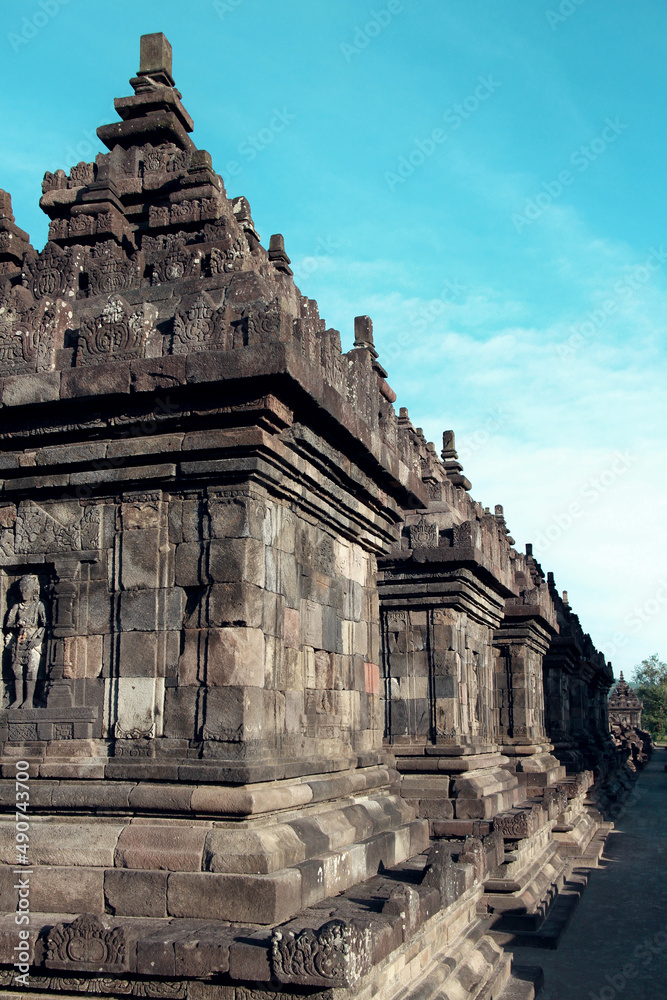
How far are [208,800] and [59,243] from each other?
470 centimetres

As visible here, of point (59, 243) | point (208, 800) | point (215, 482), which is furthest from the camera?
point (59, 243)

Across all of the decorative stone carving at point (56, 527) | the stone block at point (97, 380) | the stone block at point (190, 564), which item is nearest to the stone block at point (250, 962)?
the stone block at point (190, 564)

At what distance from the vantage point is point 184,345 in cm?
618

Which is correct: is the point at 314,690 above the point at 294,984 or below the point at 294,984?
above

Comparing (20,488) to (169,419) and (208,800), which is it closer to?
(169,419)

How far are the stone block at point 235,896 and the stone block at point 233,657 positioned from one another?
3.71 ft

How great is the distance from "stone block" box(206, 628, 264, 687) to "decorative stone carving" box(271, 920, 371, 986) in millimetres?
1629

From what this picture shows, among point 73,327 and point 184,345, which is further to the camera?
point 73,327

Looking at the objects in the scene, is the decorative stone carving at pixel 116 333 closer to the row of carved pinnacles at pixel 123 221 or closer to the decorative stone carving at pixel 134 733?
the row of carved pinnacles at pixel 123 221

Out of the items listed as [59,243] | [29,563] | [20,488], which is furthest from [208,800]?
[59,243]

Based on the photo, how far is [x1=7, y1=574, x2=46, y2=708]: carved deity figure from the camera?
6.37m

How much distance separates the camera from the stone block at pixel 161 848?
543 cm

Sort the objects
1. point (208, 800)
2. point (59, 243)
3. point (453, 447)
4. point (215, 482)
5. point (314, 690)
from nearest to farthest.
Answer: point (208, 800) → point (215, 482) → point (314, 690) → point (59, 243) → point (453, 447)

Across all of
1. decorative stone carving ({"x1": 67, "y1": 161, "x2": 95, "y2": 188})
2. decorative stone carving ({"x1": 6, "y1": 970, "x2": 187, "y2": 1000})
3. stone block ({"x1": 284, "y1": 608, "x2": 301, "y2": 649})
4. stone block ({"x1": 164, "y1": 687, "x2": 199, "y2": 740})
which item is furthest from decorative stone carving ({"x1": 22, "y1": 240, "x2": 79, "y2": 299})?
decorative stone carving ({"x1": 6, "y1": 970, "x2": 187, "y2": 1000})
